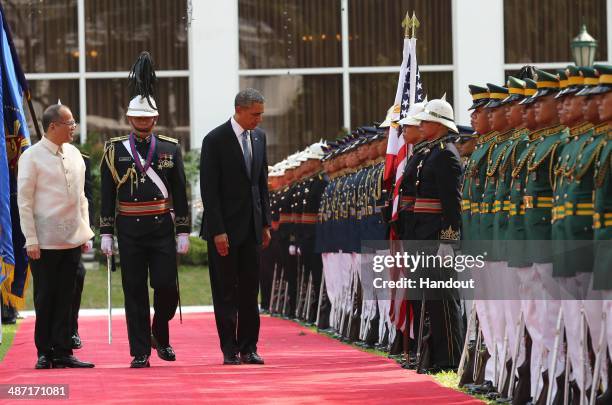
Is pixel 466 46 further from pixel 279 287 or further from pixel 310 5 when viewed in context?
pixel 279 287

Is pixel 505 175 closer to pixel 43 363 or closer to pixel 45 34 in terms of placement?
pixel 43 363

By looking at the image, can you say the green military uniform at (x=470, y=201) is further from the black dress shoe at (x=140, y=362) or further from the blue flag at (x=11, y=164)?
the blue flag at (x=11, y=164)

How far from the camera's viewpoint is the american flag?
12594 millimetres

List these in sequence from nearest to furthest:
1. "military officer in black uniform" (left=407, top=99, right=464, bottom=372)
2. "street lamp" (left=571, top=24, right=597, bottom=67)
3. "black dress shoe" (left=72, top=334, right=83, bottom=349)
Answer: "military officer in black uniform" (left=407, top=99, right=464, bottom=372), "black dress shoe" (left=72, top=334, right=83, bottom=349), "street lamp" (left=571, top=24, right=597, bottom=67)

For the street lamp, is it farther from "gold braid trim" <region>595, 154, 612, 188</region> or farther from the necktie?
"gold braid trim" <region>595, 154, 612, 188</region>

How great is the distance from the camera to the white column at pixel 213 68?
36.5 m

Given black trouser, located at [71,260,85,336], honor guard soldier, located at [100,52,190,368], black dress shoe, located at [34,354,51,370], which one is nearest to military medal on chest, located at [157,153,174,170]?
honor guard soldier, located at [100,52,190,368]

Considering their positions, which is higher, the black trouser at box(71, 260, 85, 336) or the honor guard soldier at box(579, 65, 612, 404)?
the honor guard soldier at box(579, 65, 612, 404)

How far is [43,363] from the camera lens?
12.1 m

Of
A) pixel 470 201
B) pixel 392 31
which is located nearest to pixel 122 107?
pixel 392 31

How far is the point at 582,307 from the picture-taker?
8492 millimetres

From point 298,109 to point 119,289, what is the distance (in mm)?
10733

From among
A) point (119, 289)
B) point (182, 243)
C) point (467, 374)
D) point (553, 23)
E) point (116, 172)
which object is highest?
point (553, 23)

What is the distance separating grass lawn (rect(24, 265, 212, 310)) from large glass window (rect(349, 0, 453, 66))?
820 centimetres
